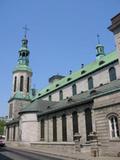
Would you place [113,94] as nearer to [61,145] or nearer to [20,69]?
[61,145]

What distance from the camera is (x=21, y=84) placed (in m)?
62.8

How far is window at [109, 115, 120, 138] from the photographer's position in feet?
62.1

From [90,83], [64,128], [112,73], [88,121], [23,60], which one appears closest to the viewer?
[88,121]

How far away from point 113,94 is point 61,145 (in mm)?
10008

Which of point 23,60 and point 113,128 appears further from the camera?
point 23,60

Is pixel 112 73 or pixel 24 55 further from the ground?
pixel 24 55

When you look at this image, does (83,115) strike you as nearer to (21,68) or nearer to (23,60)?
(21,68)

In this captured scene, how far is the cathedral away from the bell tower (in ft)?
19.4

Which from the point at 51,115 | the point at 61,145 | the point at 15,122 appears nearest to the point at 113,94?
the point at 61,145

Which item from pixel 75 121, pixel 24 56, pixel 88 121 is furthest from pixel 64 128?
pixel 24 56

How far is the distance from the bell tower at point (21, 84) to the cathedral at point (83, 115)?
5920 mm

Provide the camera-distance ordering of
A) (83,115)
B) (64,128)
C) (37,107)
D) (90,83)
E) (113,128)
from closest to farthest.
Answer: (113,128)
(83,115)
(64,128)
(90,83)
(37,107)

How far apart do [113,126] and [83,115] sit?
9.11 metres

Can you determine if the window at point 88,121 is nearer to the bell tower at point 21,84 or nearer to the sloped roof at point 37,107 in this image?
the sloped roof at point 37,107
